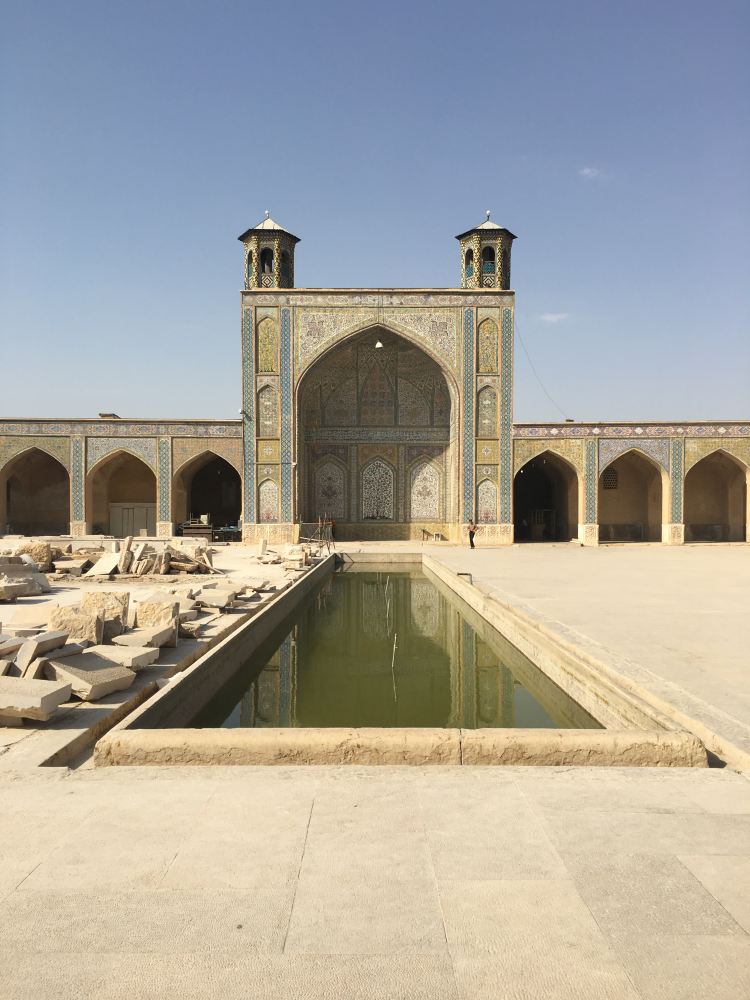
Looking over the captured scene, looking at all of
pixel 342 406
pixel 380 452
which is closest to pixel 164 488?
pixel 342 406

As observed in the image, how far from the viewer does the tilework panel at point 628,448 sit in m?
18.1

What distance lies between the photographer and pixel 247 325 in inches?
700

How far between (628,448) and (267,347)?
34.1 ft

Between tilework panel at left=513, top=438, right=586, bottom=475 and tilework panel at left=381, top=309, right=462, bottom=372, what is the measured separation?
284 centimetres

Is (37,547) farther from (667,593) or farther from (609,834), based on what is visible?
(609,834)

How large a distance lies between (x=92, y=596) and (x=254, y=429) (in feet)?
42.8

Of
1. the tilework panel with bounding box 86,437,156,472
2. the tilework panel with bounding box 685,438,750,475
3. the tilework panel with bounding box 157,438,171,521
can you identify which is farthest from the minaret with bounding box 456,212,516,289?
the tilework panel with bounding box 86,437,156,472

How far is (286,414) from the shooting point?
1769cm

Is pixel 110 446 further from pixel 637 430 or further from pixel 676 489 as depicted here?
pixel 676 489

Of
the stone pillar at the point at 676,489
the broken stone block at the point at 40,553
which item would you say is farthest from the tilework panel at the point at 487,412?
the broken stone block at the point at 40,553

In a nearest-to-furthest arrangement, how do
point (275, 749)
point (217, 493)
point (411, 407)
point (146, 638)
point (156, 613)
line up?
point (275, 749), point (146, 638), point (156, 613), point (411, 407), point (217, 493)

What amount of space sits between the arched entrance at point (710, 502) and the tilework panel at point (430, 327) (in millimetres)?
8457

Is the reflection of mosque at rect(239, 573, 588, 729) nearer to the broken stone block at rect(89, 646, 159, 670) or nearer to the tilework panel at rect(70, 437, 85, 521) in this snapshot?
the broken stone block at rect(89, 646, 159, 670)

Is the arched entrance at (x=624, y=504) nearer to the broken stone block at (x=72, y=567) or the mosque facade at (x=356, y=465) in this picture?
the mosque facade at (x=356, y=465)
